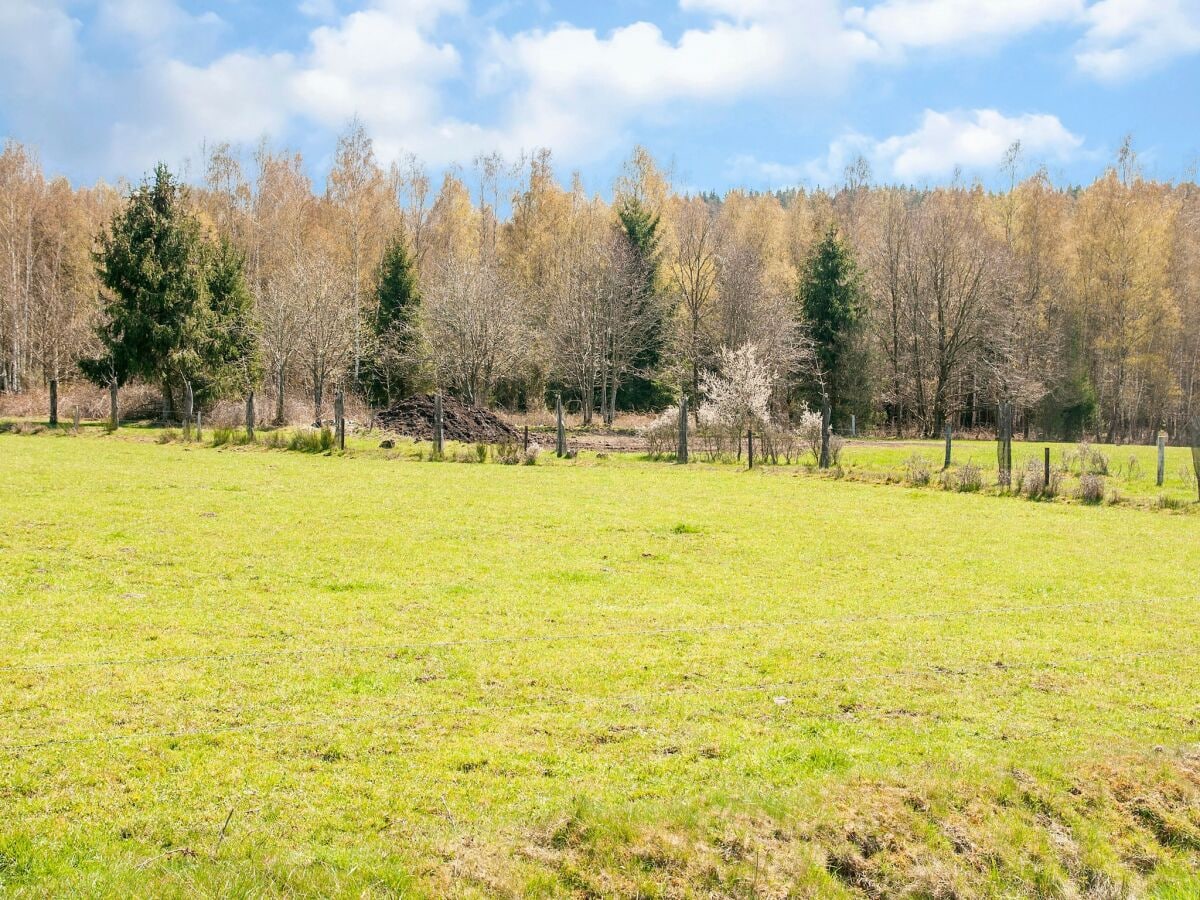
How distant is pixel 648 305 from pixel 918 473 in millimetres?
32042

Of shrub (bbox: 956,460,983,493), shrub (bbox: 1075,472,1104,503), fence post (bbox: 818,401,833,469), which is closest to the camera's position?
shrub (bbox: 1075,472,1104,503)

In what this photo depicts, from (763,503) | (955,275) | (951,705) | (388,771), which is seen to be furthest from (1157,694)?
(955,275)

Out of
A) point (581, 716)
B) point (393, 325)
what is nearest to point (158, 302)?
point (393, 325)

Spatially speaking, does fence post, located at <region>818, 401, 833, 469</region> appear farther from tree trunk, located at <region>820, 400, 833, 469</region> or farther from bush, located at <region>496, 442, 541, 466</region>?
bush, located at <region>496, 442, 541, 466</region>

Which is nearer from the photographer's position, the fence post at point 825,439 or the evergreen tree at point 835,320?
the fence post at point 825,439

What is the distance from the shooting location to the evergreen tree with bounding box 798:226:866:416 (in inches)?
2112

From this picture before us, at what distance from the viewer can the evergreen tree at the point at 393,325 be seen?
53562mm

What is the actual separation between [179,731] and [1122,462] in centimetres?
3207

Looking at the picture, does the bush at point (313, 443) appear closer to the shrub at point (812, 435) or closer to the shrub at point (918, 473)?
the shrub at point (812, 435)

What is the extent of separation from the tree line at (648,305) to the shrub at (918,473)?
73.9 ft

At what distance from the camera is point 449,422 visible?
37438 mm

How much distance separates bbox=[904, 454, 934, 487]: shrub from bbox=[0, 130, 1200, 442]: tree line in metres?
22.5

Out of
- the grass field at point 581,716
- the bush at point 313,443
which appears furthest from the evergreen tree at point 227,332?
the grass field at point 581,716

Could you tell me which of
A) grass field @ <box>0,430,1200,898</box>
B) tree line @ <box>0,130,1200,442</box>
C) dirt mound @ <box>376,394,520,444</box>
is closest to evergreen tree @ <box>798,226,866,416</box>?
tree line @ <box>0,130,1200,442</box>
